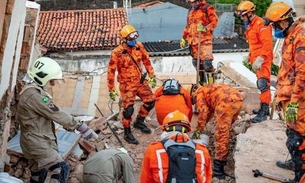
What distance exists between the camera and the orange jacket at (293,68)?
17.4 feet

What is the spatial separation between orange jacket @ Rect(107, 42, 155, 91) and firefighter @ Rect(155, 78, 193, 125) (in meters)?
0.95

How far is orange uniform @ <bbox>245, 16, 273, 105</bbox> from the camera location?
25.5ft

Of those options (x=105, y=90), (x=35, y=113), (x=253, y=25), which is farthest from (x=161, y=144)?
(x=105, y=90)

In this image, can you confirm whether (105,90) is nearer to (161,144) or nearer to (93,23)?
(161,144)

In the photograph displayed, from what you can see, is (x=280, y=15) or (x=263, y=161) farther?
(x=263, y=161)

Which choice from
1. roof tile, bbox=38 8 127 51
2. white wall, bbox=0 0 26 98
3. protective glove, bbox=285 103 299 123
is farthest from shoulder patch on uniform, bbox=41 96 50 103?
roof tile, bbox=38 8 127 51

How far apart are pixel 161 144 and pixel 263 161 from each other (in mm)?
2552

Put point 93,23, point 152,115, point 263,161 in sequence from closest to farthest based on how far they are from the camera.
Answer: point 263,161 < point 152,115 < point 93,23

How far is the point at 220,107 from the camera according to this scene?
6.89 m

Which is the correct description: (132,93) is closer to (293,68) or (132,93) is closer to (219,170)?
(219,170)

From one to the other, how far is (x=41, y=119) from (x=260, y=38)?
390 cm

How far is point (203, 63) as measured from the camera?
880 centimetres

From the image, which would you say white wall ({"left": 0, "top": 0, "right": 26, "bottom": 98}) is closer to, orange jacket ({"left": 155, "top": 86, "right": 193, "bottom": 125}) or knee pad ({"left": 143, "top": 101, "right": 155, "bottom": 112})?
orange jacket ({"left": 155, "top": 86, "right": 193, "bottom": 125})

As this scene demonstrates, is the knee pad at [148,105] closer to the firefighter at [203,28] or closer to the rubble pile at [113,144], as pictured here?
the rubble pile at [113,144]
